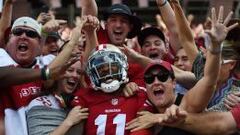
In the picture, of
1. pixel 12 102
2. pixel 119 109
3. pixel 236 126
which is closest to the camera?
pixel 236 126

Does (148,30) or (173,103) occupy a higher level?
(148,30)

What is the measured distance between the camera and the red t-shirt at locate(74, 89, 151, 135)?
13.7 ft

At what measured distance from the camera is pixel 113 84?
14.0ft

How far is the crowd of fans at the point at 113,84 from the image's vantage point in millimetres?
3867

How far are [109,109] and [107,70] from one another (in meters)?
0.29

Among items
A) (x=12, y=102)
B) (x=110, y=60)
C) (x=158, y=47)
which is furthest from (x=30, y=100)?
(x=158, y=47)

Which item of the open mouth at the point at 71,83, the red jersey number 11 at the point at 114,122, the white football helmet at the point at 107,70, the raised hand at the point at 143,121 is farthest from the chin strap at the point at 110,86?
the open mouth at the point at 71,83

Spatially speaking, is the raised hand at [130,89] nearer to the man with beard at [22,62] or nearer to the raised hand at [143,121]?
the raised hand at [143,121]

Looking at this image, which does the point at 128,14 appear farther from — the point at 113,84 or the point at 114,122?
the point at 114,122

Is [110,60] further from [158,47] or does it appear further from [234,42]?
[158,47]

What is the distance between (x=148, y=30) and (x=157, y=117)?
1833 mm

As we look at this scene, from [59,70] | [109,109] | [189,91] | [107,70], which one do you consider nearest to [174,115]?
[189,91]

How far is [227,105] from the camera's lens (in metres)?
4.00

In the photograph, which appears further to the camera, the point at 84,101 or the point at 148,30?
the point at 148,30
